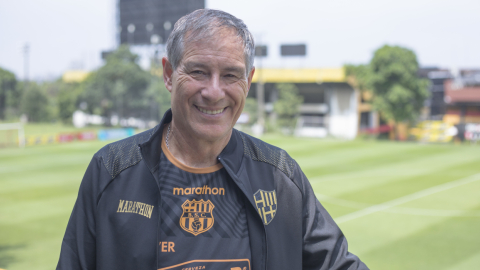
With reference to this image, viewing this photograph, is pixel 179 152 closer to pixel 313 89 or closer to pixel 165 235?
pixel 165 235

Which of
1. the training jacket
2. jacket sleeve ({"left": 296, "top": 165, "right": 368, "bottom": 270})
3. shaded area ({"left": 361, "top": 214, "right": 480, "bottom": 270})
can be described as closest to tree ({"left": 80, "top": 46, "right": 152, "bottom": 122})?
shaded area ({"left": 361, "top": 214, "right": 480, "bottom": 270})

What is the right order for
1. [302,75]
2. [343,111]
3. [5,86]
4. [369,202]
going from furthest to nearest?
1. [5,86]
2. [343,111]
3. [302,75]
4. [369,202]

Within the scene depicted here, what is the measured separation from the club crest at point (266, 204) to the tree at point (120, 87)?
5023 cm

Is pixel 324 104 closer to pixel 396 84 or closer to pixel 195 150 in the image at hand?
pixel 396 84

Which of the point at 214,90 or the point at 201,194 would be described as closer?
the point at 214,90

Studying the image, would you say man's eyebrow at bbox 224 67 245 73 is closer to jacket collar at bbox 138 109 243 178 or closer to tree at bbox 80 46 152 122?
jacket collar at bbox 138 109 243 178

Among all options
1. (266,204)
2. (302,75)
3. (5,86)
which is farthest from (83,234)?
(5,86)

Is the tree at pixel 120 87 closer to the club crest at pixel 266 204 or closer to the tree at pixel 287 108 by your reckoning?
the tree at pixel 287 108

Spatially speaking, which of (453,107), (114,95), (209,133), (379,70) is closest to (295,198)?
(209,133)

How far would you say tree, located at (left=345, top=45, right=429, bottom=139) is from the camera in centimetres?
3891

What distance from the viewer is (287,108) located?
4738cm

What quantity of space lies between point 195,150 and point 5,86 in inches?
2541

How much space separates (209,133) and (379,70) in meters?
40.9

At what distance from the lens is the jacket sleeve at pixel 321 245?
1958 millimetres
